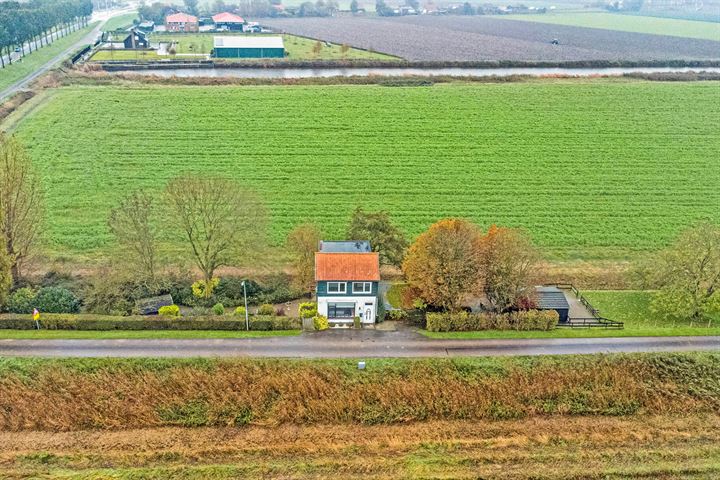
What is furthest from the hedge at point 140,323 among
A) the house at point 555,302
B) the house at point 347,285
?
the house at point 555,302

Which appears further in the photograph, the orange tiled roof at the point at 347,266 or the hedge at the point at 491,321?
the orange tiled roof at the point at 347,266

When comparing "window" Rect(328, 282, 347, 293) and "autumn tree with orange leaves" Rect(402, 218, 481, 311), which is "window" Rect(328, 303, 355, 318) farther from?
"autumn tree with orange leaves" Rect(402, 218, 481, 311)

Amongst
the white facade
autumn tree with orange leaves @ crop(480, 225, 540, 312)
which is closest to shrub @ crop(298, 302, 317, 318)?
the white facade

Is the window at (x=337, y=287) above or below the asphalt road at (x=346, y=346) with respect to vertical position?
above

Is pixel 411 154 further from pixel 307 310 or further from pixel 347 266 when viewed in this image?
pixel 307 310

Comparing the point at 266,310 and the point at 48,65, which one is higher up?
the point at 48,65

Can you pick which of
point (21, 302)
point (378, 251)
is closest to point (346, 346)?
point (378, 251)

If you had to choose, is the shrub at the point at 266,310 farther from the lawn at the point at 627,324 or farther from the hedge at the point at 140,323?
the lawn at the point at 627,324
